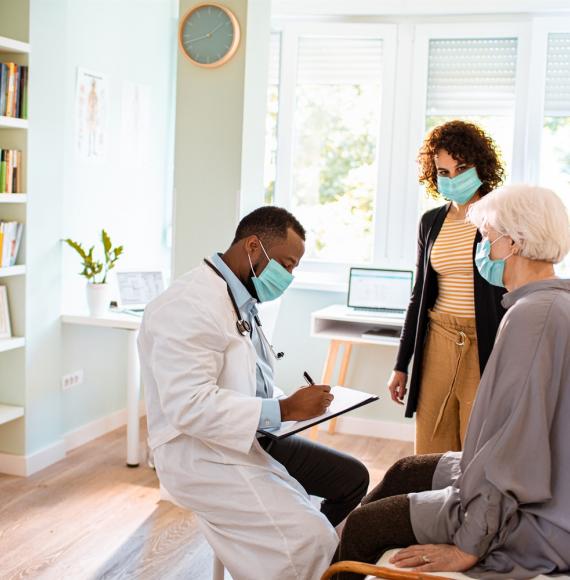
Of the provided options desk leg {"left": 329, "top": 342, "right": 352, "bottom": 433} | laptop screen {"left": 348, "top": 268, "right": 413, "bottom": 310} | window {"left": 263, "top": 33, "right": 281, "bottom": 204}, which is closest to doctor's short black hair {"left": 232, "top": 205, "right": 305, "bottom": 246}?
laptop screen {"left": 348, "top": 268, "right": 413, "bottom": 310}

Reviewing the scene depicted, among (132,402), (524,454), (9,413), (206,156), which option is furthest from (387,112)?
(524,454)

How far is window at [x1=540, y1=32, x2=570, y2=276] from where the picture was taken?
4070 mm

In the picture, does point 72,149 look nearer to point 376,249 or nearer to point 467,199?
point 376,249

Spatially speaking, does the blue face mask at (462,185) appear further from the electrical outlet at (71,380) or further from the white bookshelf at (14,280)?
the electrical outlet at (71,380)

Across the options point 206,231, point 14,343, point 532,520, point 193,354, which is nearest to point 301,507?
point 193,354

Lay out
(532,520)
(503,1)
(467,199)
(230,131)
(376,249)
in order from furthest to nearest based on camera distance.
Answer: (376,249), (503,1), (230,131), (467,199), (532,520)

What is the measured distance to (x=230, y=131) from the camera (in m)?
3.11

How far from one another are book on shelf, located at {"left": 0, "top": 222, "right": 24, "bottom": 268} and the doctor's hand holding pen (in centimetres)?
189

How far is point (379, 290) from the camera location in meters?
4.10

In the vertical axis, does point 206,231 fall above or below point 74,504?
above

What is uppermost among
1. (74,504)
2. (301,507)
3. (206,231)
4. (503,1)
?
(503,1)

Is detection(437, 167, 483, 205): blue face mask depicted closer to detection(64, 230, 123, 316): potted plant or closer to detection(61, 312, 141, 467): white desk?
detection(61, 312, 141, 467): white desk

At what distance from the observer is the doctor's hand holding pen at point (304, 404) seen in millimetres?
1829

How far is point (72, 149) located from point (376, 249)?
1753mm
